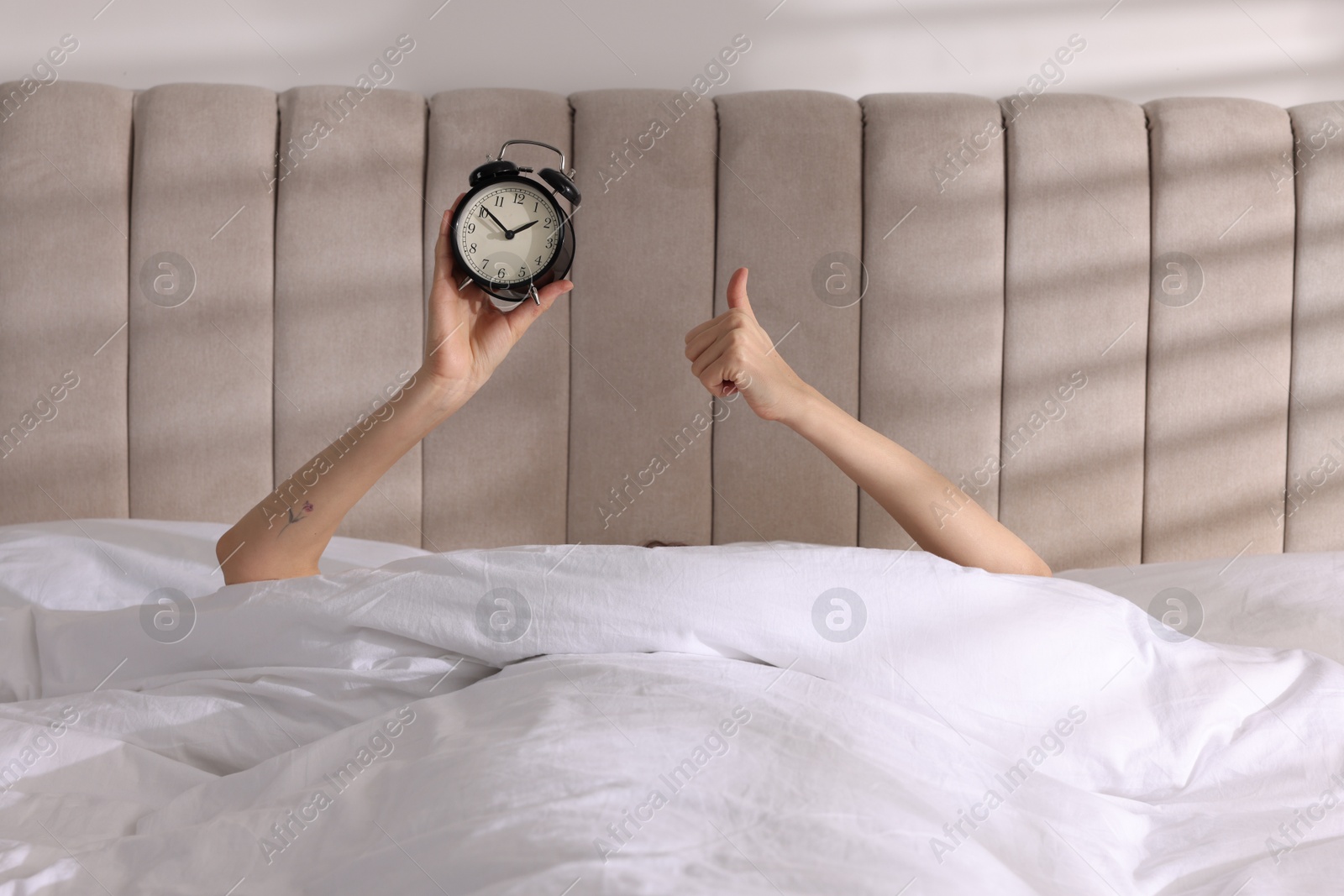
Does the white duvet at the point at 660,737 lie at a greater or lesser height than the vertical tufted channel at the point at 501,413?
lesser

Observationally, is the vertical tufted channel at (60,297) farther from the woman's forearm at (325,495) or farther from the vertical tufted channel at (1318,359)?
the vertical tufted channel at (1318,359)

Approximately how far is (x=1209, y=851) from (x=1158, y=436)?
1.01m

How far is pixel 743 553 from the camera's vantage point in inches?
33.6

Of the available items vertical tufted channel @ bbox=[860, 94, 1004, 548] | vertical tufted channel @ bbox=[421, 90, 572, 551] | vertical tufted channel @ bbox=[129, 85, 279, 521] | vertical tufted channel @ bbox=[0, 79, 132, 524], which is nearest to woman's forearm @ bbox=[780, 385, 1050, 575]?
vertical tufted channel @ bbox=[860, 94, 1004, 548]

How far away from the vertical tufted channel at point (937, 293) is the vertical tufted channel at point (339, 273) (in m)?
0.78

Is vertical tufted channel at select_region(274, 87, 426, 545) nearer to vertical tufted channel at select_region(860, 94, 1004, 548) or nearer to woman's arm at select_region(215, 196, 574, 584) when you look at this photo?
woman's arm at select_region(215, 196, 574, 584)

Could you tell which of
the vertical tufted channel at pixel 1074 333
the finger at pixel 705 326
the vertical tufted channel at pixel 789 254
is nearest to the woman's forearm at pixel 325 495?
the finger at pixel 705 326

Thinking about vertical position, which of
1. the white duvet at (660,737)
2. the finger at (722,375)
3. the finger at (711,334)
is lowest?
the white duvet at (660,737)

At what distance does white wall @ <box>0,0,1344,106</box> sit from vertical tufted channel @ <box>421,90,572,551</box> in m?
0.15

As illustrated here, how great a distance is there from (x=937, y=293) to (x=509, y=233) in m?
0.84

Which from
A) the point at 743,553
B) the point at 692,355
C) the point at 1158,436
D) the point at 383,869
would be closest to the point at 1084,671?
the point at 743,553

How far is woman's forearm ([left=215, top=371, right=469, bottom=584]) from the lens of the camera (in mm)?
1054

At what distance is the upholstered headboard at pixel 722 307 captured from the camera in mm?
1482

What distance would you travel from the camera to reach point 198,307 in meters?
1.48
